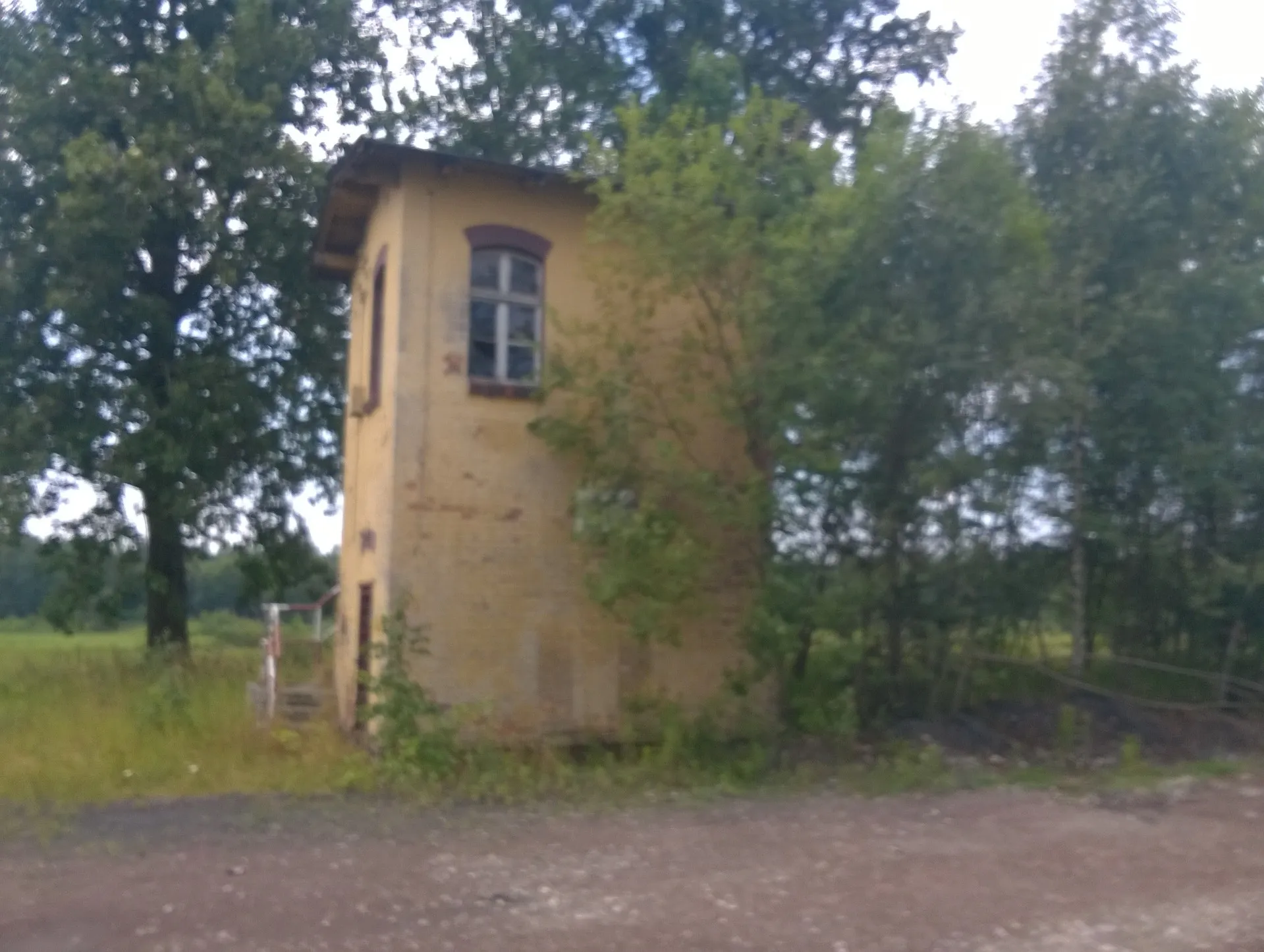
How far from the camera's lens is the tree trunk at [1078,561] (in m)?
15.8

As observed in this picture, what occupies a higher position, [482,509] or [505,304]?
[505,304]

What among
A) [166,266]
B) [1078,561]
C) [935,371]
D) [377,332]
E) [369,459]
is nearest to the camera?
[935,371]

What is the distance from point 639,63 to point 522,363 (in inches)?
455

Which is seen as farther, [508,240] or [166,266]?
[166,266]

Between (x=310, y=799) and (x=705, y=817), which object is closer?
(x=705, y=817)

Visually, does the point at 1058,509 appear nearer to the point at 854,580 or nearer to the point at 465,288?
the point at 854,580

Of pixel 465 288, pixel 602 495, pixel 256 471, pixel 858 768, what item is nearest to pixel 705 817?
pixel 858 768

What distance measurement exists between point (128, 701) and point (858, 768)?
9287 millimetres

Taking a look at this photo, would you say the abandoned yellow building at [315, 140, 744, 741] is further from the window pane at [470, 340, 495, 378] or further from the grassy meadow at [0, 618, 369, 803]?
the grassy meadow at [0, 618, 369, 803]

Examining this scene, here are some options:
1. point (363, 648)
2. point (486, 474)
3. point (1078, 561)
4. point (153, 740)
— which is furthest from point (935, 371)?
point (153, 740)

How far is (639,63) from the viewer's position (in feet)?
82.1

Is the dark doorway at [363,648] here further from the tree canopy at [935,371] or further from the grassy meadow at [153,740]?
the tree canopy at [935,371]

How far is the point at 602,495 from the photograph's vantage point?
14070mm

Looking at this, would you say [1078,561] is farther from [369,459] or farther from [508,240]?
[369,459]
